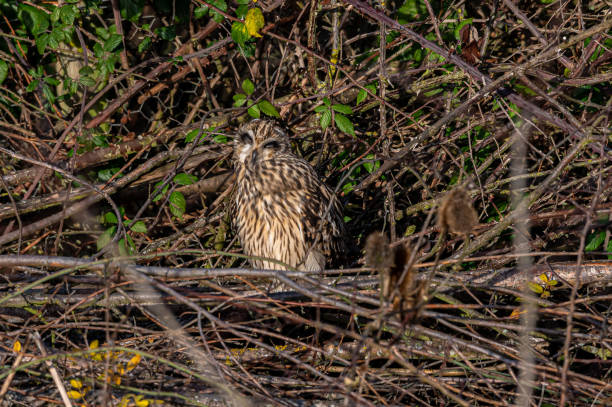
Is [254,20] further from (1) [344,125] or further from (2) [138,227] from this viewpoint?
(2) [138,227]

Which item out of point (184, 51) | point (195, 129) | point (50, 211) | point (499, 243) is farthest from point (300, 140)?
point (50, 211)

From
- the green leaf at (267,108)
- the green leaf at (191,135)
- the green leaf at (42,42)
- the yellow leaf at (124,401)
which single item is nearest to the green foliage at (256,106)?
the green leaf at (267,108)

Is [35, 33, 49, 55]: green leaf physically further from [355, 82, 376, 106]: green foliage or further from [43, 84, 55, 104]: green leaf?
A: [355, 82, 376, 106]: green foliage

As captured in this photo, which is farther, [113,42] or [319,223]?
[113,42]

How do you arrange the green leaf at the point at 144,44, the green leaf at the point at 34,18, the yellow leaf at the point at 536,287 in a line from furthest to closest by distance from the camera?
the green leaf at the point at 144,44 < the green leaf at the point at 34,18 < the yellow leaf at the point at 536,287

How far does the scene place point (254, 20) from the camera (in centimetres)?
307

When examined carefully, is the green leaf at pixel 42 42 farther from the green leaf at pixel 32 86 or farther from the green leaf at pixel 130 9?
the green leaf at pixel 130 9

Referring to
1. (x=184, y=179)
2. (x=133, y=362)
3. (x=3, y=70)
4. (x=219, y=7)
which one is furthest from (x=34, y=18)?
(x=133, y=362)

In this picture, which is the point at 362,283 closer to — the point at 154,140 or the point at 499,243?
the point at 499,243

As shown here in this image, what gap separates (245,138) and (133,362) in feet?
4.55

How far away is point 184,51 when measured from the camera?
3.64m

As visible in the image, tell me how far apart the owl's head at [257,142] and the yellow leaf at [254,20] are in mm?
445

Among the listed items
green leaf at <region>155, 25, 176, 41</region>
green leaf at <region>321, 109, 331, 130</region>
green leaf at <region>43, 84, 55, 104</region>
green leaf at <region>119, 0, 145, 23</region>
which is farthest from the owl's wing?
green leaf at <region>43, 84, 55, 104</region>

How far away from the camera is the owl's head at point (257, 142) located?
319 centimetres
